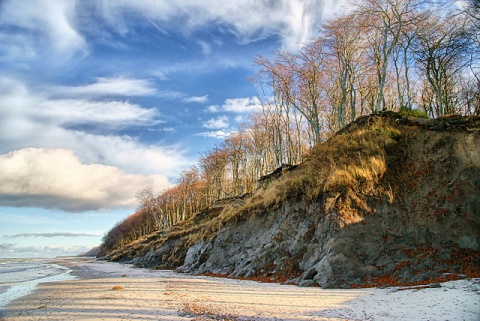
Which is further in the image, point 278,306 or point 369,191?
point 369,191

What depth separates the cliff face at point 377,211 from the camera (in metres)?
12.1

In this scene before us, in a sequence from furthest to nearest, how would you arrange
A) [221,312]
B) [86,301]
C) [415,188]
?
[415,188] < [86,301] < [221,312]

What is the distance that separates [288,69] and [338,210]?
16.2 metres

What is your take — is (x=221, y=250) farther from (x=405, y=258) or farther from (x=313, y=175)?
(x=405, y=258)

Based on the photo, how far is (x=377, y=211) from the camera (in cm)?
1416

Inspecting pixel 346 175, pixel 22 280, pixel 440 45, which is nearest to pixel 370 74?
pixel 440 45

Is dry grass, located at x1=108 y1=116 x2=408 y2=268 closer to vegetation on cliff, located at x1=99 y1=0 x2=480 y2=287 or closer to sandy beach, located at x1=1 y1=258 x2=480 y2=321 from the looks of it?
vegetation on cliff, located at x1=99 y1=0 x2=480 y2=287

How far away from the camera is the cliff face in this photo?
39.8ft

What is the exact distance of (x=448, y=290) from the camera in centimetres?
872

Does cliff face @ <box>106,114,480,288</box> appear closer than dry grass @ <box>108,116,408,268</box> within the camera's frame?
Yes

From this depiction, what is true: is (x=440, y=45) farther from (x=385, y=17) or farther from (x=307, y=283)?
(x=307, y=283)

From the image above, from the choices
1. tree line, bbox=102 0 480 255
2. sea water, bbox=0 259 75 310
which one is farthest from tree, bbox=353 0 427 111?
sea water, bbox=0 259 75 310

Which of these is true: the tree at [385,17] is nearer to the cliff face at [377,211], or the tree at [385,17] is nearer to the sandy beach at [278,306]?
the cliff face at [377,211]

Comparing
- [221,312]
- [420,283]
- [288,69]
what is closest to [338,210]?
[420,283]
